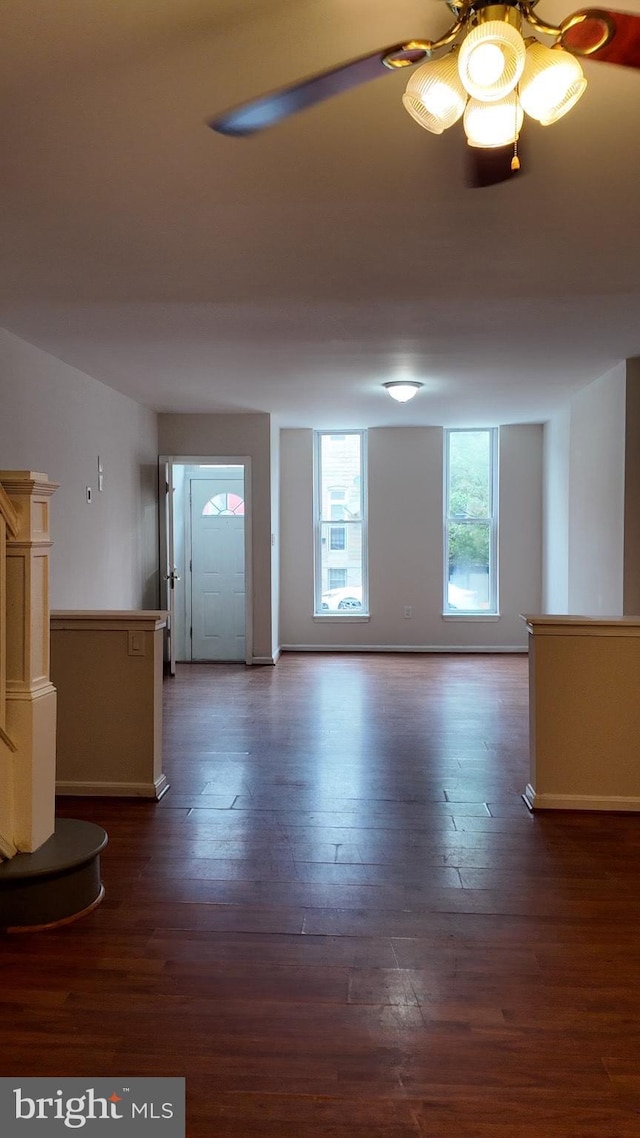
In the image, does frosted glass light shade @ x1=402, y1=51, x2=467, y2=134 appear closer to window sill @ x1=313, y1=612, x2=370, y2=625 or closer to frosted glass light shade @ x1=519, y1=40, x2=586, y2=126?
frosted glass light shade @ x1=519, y1=40, x2=586, y2=126

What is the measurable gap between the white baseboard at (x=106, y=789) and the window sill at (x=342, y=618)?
487 cm

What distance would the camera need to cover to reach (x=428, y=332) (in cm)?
438

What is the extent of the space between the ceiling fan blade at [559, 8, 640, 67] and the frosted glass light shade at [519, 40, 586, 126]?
1.1 inches

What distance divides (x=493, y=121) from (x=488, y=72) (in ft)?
0.71

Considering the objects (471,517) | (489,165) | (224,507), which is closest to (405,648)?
(471,517)

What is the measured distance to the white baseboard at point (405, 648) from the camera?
8.59m

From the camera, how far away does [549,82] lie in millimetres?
1507

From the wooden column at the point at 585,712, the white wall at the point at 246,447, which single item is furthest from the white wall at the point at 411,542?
the wooden column at the point at 585,712

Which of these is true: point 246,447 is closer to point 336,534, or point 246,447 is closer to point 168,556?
point 168,556

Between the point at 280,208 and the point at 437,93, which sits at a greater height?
the point at 280,208

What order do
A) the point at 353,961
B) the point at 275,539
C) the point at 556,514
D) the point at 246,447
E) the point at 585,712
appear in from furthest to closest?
the point at 275,539 → the point at 556,514 → the point at 246,447 → the point at 585,712 → the point at 353,961

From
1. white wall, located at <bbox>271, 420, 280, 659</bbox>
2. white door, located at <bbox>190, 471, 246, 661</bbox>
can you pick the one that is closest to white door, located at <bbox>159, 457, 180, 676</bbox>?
white door, located at <bbox>190, 471, 246, 661</bbox>

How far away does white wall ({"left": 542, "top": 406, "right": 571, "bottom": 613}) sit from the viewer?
24.3 ft

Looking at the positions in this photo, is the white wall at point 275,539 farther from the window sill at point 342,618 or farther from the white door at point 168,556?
the white door at point 168,556
